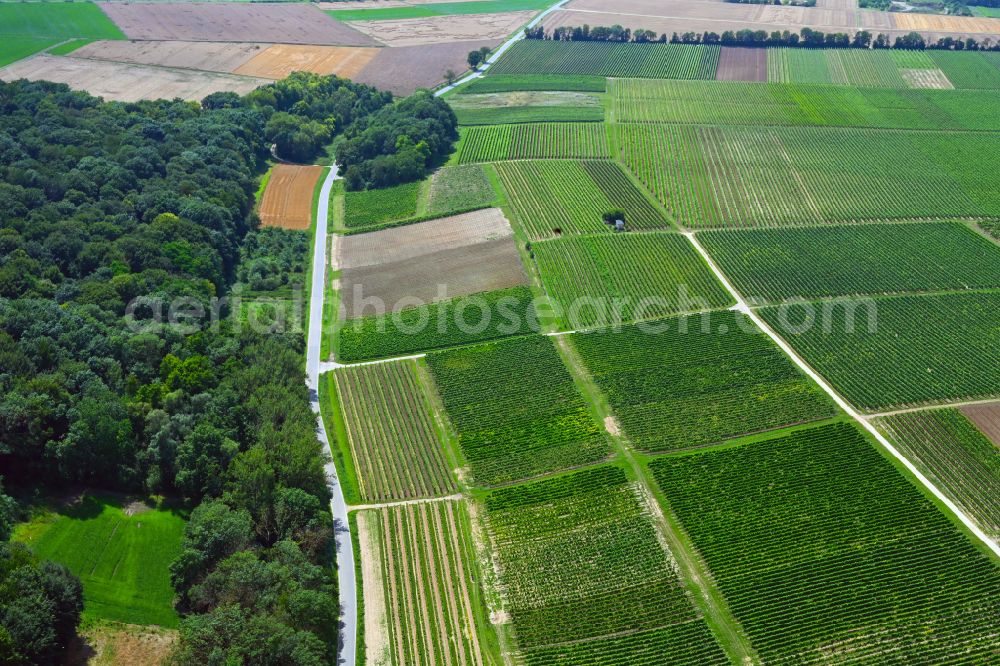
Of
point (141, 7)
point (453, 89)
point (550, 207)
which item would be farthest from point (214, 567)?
point (141, 7)

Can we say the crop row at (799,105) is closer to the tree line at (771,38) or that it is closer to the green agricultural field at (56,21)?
the tree line at (771,38)

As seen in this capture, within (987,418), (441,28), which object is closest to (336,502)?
(987,418)

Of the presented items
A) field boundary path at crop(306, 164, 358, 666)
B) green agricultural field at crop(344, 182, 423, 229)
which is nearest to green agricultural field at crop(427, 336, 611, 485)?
field boundary path at crop(306, 164, 358, 666)

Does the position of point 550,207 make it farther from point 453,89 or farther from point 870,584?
point 870,584

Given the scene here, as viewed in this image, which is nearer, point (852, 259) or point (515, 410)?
point (515, 410)

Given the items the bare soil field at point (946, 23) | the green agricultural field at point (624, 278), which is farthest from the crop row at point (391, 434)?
the bare soil field at point (946, 23)

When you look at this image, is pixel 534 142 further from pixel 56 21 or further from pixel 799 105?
pixel 56 21

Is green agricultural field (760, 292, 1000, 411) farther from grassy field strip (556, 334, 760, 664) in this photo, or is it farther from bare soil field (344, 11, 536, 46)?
bare soil field (344, 11, 536, 46)
